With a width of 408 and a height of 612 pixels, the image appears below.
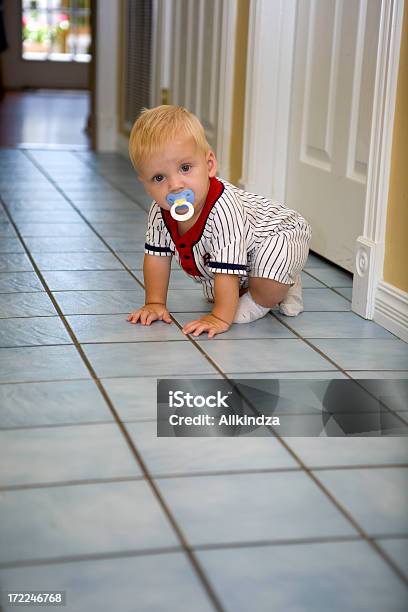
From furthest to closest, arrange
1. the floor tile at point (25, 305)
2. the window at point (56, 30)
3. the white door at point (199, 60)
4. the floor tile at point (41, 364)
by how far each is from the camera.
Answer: the window at point (56, 30), the white door at point (199, 60), the floor tile at point (25, 305), the floor tile at point (41, 364)

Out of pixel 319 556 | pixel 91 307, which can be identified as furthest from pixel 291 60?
pixel 319 556

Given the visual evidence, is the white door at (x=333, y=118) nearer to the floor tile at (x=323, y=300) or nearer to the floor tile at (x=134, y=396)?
the floor tile at (x=323, y=300)

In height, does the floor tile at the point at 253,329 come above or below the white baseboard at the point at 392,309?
below

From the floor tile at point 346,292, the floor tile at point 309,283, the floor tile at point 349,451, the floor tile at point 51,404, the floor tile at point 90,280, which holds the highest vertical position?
the floor tile at point 349,451

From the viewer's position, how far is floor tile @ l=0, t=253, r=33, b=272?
8.63 feet

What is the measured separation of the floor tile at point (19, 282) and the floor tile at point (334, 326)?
0.65 meters

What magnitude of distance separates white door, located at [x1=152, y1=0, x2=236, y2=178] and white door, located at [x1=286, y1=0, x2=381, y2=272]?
20.6 inches

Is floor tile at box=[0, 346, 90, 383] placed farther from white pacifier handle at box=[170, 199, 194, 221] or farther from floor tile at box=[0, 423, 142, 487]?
white pacifier handle at box=[170, 199, 194, 221]

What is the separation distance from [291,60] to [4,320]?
1466mm

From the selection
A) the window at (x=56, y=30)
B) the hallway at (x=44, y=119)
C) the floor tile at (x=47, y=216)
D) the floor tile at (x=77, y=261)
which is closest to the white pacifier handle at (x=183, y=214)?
the floor tile at (x=77, y=261)

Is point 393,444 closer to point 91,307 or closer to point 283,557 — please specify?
point 283,557

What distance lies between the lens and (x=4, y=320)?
7.04 feet

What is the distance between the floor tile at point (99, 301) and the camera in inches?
88.7

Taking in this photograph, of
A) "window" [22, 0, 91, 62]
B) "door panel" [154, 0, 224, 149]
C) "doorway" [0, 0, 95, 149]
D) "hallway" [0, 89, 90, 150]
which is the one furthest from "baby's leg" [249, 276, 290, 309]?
"window" [22, 0, 91, 62]
